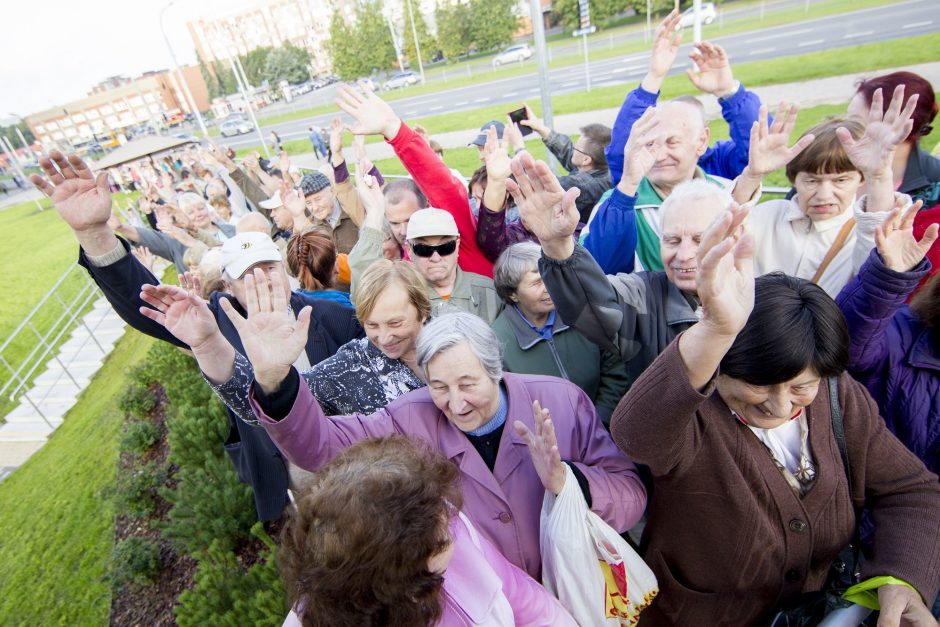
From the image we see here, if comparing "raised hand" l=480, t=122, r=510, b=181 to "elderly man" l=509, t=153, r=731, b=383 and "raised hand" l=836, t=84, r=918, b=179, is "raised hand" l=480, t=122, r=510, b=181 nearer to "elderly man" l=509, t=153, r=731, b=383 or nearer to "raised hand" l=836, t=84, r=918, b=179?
"elderly man" l=509, t=153, r=731, b=383

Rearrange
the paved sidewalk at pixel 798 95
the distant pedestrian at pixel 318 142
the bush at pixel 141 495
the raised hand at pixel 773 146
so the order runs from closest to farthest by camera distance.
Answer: the raised hand at pixel 773 146, the bush at pixel 141 495, the paved sidewalk at pixel 798 95, the distant pedestrian at pixel 318 142

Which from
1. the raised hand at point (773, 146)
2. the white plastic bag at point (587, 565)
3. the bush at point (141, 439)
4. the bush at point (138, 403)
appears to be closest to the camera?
the white plastic bag at point (587, 565)

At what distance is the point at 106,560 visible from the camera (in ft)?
15.1

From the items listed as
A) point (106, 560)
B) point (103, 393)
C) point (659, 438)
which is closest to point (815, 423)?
point (659, 438)

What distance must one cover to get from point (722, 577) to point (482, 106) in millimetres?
23237

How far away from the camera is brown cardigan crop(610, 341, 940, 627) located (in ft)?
4.87

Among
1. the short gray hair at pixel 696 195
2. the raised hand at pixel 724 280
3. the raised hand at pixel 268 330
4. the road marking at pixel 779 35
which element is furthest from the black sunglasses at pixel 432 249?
the road marking at pixel 779 35

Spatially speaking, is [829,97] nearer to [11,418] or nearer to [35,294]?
[11,418]

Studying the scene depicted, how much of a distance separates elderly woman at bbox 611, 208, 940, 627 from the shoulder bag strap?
952 mm

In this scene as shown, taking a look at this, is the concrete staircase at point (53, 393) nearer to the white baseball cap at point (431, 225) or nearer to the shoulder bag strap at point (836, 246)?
the white baseball cap at point (431, 225)

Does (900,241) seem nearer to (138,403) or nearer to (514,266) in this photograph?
(514,266)

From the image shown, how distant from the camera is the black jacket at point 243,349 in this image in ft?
7.98

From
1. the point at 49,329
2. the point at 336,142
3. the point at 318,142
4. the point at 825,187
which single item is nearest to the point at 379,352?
the point at 825,187

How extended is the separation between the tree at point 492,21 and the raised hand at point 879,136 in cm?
4332
